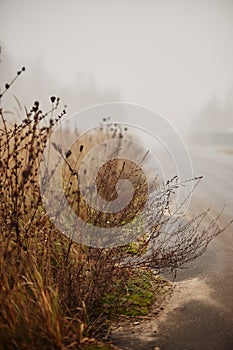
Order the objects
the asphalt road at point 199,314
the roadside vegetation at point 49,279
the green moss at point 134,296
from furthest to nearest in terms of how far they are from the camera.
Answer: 1. the green moss at point 134,296
2. the asphalt road at point 199,314
3. the roadside vegetation at point 49,279

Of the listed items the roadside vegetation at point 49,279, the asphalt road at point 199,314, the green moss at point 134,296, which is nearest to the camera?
the roadside vegetation at point 49,279

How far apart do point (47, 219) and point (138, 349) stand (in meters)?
1.29

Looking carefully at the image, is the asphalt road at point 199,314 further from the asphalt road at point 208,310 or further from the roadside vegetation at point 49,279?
the roadside vegetation at point 49,279

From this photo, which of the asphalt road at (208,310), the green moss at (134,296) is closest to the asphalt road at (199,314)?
the asphalt road at (208,310)

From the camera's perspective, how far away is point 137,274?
413cm

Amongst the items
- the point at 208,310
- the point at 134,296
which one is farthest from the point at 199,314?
the point at 134,296

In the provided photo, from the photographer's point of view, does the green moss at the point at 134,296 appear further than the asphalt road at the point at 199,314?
Yes

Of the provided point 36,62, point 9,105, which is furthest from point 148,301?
point 36,62

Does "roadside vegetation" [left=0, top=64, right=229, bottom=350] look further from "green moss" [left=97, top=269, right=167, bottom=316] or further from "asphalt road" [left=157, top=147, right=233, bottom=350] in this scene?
"asphalt road" [left=157, top=147, right=233, bottom=350]

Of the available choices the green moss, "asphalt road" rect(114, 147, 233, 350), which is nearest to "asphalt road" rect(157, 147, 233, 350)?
"asphalt road" rect(114, 147, 233, 350)

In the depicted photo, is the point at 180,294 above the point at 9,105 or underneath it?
underneath

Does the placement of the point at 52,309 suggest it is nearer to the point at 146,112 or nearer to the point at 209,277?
the point at 209,277

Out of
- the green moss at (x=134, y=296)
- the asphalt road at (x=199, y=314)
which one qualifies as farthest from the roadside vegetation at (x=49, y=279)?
the asphalt road at (x=199, y=314)

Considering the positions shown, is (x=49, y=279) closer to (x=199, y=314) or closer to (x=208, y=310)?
(x=199, y=314)
